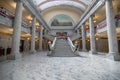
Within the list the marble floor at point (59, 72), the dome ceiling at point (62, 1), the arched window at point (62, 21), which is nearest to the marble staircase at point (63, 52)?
the marble floor at point (59, 72)

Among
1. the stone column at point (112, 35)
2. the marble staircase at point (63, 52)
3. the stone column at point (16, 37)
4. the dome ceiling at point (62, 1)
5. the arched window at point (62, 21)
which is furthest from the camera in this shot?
the arched window at point (62, 21)

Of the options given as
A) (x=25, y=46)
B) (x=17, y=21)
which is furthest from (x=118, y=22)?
(x=25, y=46)

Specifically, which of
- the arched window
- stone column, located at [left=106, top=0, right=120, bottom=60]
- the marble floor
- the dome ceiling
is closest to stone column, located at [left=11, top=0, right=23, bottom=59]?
the marble floor

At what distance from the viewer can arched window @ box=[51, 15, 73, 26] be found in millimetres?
33156

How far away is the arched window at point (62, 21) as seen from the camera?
109 feet

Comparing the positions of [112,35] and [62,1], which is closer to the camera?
[112,35]

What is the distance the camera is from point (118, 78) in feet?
11.7

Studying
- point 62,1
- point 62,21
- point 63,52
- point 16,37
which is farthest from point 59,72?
point 62,21

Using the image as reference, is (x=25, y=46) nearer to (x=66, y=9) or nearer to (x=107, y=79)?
(x=66, y=9)

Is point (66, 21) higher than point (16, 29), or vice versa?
point (66, 21)

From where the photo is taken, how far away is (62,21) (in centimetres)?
3353

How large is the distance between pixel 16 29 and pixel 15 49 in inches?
79.4

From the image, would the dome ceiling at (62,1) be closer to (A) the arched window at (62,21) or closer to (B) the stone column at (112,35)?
(A) the arched window at (62,21)

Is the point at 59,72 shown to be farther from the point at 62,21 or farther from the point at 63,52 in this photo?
the point at 62,21
